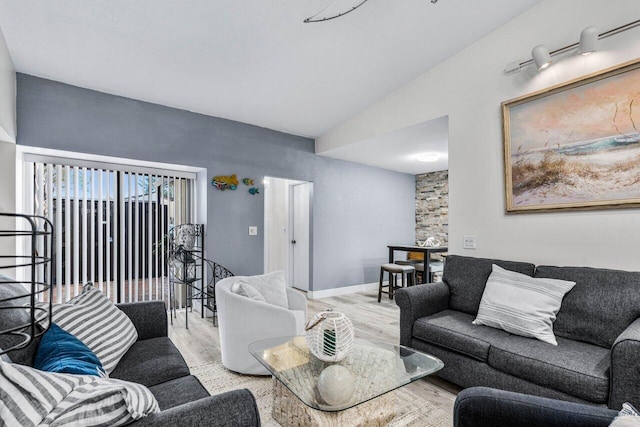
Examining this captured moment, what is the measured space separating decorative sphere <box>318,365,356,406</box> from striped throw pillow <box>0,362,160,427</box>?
0.75m

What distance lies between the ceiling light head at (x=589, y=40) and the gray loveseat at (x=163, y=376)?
9.98 feet

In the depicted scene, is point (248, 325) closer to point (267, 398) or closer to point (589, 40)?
point (267, 398)

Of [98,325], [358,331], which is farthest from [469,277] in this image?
[98,325]

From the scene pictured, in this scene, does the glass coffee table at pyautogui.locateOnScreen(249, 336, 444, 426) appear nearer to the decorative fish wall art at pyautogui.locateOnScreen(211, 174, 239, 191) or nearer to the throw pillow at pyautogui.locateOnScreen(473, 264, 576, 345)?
the throw pillow at pyautogui.locateOnScreen(473, 264, 576, 345)

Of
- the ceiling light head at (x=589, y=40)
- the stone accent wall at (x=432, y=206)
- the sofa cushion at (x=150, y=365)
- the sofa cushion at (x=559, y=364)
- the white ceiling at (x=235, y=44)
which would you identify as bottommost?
the sofa cushion at (x=559, y=364)

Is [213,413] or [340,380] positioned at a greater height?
[213,413]

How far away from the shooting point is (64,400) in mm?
797

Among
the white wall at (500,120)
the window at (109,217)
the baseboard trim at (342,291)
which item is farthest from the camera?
the baseboard trim at (342,291)

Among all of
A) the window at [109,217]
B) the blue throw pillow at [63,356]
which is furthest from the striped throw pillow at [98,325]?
the window at [109,217]

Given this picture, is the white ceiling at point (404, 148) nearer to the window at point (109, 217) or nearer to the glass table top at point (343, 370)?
the window at point (109, 217)

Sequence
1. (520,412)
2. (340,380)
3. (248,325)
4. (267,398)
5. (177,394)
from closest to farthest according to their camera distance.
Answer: (520,412), (177,394), (340,380), (267,398), (248,325)

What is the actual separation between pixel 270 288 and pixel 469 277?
5.68 feet

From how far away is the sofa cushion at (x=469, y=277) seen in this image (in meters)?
2.62

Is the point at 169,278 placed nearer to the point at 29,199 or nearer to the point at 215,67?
the point at 29,199
